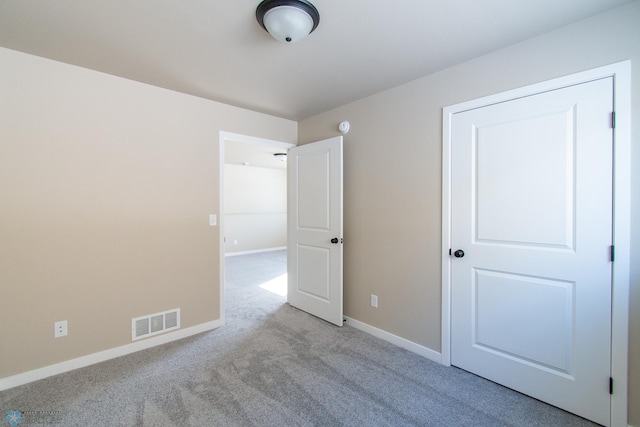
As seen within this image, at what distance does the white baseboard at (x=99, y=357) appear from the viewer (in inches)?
77.4

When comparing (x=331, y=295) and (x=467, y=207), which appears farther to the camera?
(x=331, y=295)

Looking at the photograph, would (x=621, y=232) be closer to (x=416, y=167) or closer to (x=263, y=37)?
(x=416, y=167)

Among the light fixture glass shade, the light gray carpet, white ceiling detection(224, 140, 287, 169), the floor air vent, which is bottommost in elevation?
the light gray carpet

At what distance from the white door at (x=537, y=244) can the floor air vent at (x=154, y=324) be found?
2553mm

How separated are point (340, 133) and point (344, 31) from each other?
1.39 meters

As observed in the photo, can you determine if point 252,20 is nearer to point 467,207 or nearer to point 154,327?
point 467,207

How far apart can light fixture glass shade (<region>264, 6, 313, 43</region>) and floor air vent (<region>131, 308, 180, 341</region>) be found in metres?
2.57

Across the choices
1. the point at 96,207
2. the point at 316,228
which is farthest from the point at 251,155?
the point at 96,207

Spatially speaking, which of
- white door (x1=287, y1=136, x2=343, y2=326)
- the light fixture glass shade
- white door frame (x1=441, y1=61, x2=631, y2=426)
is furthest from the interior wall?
white door frame (x1=441, y1=61, x2=631, y2=426)

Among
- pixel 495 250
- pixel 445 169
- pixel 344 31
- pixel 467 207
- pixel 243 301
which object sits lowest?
pixel 243 301

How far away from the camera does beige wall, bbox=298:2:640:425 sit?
156cm

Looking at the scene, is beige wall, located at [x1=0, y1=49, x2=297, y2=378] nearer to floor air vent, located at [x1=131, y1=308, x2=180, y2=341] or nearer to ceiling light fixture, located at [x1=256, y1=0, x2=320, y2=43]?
floor air vent, located at [x1=131, y1=308, x2=180, y2=341]

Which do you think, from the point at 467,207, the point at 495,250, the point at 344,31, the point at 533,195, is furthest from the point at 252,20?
the point at 495,250

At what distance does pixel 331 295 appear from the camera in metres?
3.04
